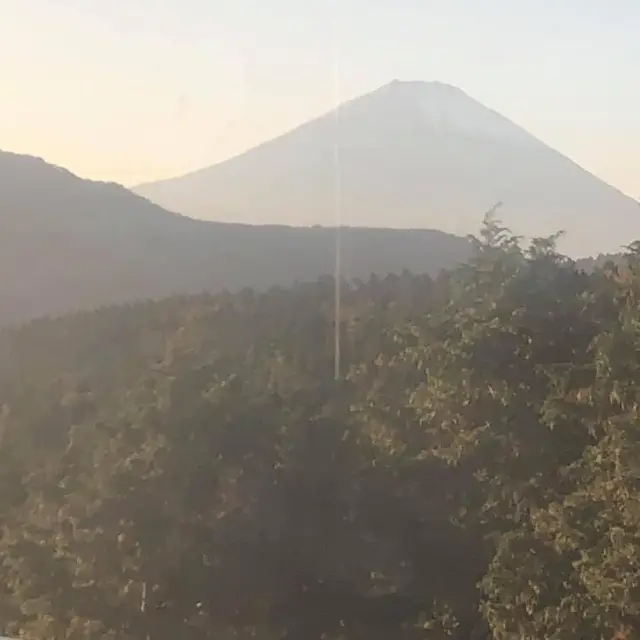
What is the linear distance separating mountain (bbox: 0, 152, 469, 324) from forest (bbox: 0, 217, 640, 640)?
17.6m

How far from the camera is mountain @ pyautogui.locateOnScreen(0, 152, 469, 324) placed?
35312 millimetres

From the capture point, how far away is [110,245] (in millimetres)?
47656

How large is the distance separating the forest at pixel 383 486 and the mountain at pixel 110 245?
17.6 meters

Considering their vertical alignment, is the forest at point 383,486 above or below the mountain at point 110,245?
below

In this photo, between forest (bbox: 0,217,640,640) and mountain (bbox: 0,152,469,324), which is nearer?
forest (bbox: 0,217,640,640)

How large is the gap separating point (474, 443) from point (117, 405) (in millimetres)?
5689

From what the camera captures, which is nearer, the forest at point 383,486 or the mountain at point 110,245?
the forest at point 383,486

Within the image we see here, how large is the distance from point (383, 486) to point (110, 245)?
3754 cm

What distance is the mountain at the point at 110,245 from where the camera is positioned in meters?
35.3

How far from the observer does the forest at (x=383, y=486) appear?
9.70 metres

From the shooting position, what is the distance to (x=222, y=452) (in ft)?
39.3

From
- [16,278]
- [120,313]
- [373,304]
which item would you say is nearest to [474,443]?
[373,304]

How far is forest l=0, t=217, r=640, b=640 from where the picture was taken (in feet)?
31.8

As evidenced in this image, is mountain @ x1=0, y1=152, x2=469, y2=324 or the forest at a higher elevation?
mountain @ x1=0, y1=152, x2=469, y2=324
